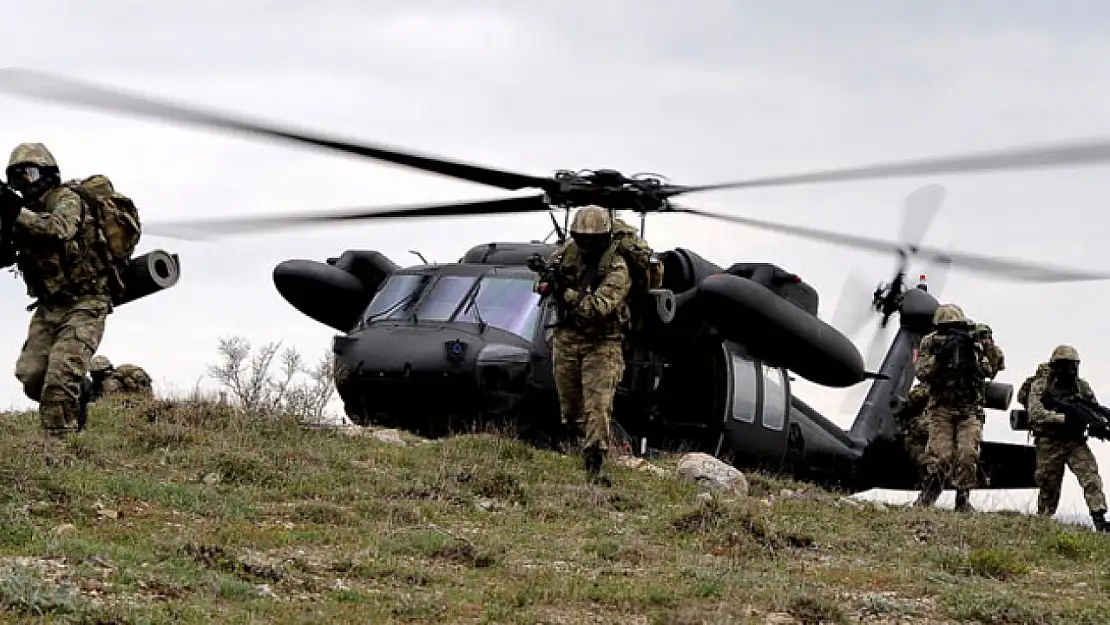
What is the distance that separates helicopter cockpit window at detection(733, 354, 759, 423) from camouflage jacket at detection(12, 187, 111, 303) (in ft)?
21.6

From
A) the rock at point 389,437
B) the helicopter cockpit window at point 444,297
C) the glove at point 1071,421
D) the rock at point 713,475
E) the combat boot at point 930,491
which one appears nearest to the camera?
the rock at point 713,475

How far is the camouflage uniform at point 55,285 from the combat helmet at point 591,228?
347cm

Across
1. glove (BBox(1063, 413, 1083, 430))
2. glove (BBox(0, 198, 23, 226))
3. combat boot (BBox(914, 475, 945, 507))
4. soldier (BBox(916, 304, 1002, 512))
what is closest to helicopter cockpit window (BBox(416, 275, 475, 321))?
soldier (BBox(916, 304, 1002, 512))

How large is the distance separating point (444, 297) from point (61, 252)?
15.1ft

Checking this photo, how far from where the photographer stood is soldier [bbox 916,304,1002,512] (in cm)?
1387

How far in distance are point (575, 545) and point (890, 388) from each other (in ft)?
30.1

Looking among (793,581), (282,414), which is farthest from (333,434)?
(793,581)

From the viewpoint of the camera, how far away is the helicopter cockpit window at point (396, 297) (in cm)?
1373

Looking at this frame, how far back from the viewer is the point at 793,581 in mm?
8219

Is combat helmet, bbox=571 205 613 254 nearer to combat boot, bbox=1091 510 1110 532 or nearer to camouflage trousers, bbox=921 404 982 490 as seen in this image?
camouflage trousers, bbox=921 404 982 490

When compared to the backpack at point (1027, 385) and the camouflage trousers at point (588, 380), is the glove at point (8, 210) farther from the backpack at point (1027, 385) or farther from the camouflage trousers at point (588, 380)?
the backpack at point (1027, 385)

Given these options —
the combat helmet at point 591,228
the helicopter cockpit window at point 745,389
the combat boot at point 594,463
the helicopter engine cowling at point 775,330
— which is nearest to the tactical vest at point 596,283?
the combat helmet at point 591,228

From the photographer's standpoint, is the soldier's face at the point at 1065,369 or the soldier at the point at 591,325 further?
the soldier's face at the point at 1065,369

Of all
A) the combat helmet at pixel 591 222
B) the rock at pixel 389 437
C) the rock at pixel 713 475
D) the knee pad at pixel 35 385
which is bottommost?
the rock at pixel 389 437
